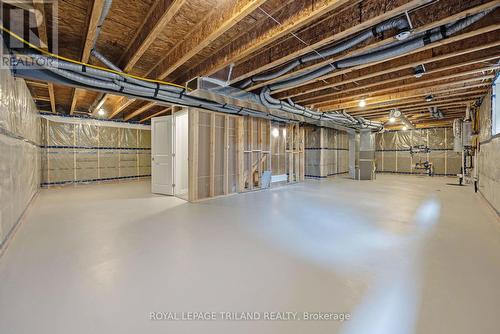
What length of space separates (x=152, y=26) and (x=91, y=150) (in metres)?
6.48

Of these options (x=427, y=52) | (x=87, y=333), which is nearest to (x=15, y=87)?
(x=87, y=333)

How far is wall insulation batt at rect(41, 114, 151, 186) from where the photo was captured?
6668 mm

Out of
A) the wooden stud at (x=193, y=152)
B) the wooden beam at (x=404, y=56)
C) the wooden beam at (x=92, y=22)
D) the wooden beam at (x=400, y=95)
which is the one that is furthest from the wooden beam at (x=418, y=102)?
the wooden beam at (x=92, y=22)

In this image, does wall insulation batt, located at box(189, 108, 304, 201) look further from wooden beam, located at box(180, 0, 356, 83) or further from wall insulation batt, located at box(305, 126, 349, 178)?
wall insulation batt, located at box(305, 126, 349, 178)

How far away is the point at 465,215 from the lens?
3.79 m

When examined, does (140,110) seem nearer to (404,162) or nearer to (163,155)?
(163,155)

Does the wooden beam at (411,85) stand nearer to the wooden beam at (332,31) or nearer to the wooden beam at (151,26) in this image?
the wooden beam at (332,31)

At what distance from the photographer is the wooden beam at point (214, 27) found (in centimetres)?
220

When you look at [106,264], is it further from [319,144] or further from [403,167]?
[403,167]

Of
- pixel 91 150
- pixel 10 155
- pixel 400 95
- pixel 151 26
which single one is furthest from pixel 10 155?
pixel 400 95

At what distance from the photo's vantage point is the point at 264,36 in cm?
271

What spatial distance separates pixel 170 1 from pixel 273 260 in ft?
8.55

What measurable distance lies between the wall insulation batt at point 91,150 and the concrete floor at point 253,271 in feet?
12.7
